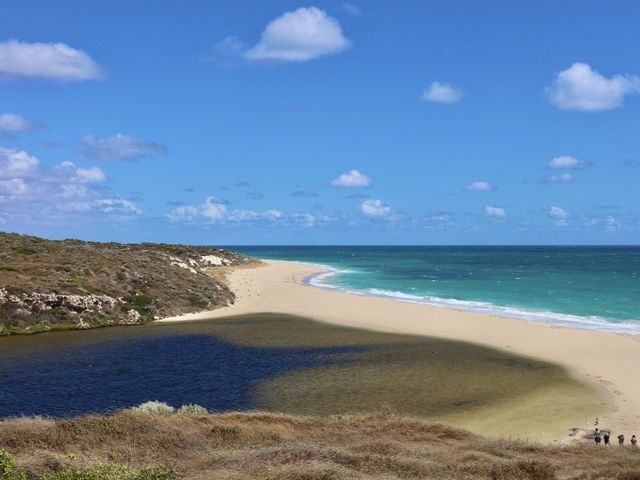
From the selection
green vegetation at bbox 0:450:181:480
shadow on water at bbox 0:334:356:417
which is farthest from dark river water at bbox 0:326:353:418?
green vegetation at bbox 0:450:181:480

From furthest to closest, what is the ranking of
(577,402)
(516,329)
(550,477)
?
1. (516,329)
2. (577,402)
3. (550,477)

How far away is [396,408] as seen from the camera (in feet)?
86.9

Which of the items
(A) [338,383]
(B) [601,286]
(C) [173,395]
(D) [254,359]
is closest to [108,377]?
(C) [173,395]

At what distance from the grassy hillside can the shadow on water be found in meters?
9.06

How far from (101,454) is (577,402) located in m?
22.9

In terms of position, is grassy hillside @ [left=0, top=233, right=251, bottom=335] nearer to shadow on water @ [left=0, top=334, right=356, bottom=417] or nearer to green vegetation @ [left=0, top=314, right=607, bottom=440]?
green vegetation @ [left=0, top=314, right=607, bottom=440]

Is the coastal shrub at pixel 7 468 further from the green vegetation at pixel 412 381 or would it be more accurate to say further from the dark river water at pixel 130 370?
the dark river water at pixel 130 370

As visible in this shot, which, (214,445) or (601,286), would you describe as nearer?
(214,445)

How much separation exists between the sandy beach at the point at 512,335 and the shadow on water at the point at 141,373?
39.7 feet

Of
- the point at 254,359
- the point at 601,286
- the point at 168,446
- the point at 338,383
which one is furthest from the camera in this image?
the point at 601,286

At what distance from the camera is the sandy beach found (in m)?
25.1

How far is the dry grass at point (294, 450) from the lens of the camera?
47.6 feet

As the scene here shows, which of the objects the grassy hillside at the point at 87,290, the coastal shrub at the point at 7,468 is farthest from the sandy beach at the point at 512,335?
the coastal shrub at the point at 7,468

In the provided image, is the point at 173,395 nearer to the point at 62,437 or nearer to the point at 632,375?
the point at 62,437
